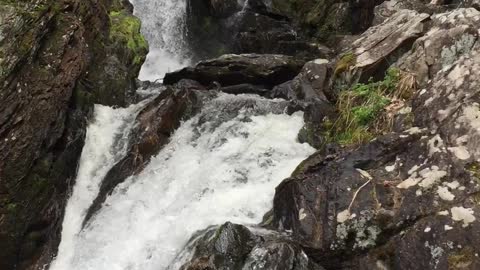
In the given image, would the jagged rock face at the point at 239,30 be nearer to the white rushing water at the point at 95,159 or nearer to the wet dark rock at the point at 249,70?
the wet dark rock at the point at 249,70

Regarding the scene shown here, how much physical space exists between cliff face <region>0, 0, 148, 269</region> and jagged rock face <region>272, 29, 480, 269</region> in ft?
12.4

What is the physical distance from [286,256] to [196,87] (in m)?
7.51

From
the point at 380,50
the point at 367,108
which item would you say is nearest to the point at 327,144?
the point at 367,108

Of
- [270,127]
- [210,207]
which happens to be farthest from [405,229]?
[270,127]

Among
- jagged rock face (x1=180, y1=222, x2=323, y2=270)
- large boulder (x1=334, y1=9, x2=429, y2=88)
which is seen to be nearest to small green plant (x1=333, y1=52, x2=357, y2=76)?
large boulder (x1=334, y1=9, x2=429, y2=88)

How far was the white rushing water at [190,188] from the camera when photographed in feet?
25.1

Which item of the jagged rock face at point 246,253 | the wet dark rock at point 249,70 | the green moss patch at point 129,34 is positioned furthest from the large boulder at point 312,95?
the green moss patch at point 129,34

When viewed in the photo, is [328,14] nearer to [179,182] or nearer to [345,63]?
[345,63]

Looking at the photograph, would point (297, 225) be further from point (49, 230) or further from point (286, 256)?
point (49, 230)

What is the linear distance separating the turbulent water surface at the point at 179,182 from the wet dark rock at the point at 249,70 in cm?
148

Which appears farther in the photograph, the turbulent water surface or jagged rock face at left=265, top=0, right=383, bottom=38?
jagged rock face at left=265, top=0, right=383, bottom=38

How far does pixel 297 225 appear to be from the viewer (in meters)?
6.77

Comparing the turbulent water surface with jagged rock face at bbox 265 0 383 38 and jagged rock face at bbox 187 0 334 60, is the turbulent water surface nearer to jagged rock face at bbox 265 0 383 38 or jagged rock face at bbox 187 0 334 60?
jagged rock face at bbox 187 0 334 60

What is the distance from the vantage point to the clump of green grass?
8133 mm
